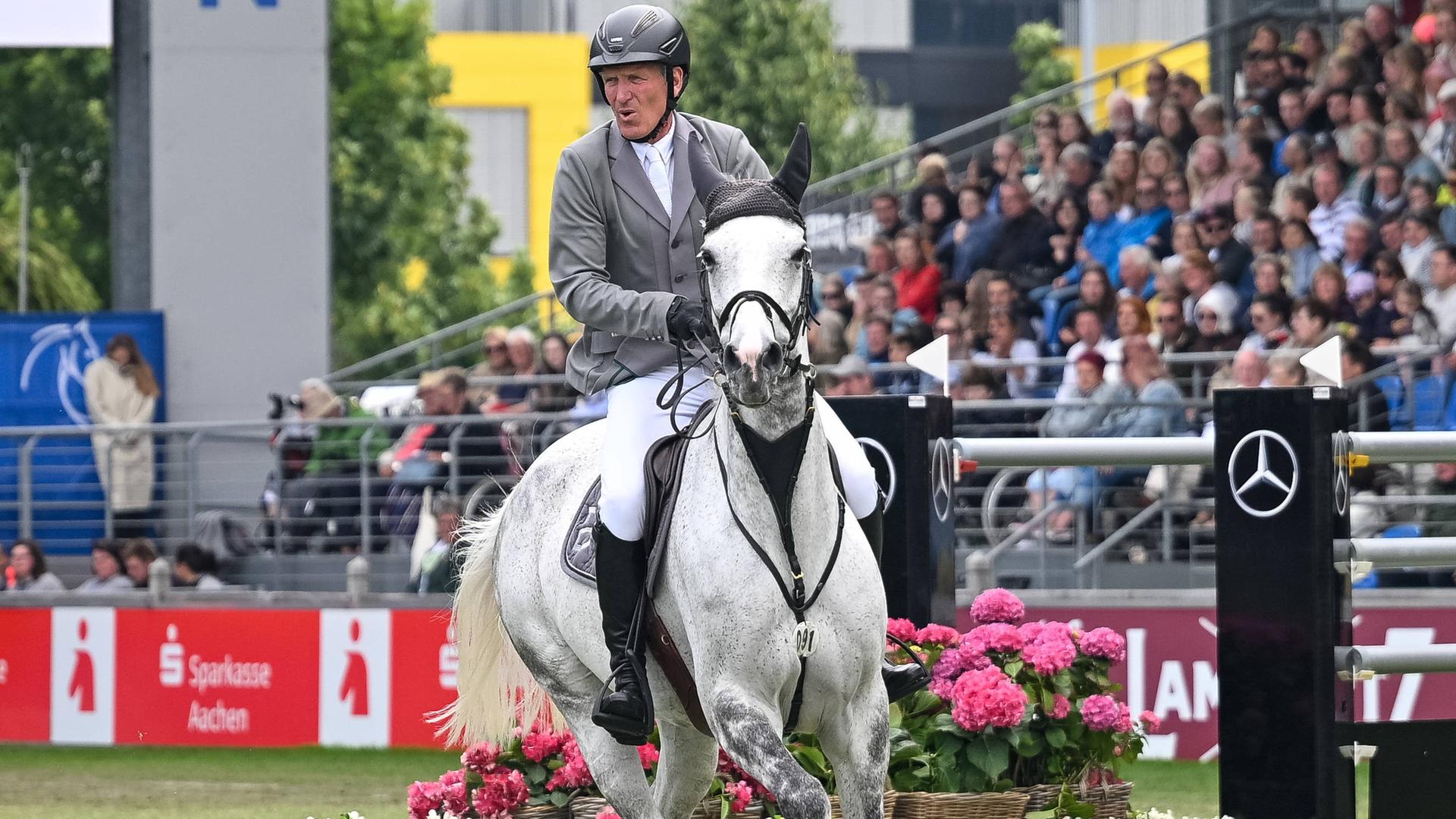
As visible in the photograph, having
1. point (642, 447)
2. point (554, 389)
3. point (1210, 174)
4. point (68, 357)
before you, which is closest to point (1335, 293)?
point (1210, 174)

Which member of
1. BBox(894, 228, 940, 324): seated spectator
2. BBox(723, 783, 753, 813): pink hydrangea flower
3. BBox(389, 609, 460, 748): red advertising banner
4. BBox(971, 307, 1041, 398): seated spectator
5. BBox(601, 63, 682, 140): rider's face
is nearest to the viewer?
BBox(601, 63, 682, 140): rider's face

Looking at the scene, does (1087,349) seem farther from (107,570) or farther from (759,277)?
(759,277)

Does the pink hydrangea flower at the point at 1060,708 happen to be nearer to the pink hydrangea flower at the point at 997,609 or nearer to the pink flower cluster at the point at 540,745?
the pink hydrangea flower at the point at 997,609

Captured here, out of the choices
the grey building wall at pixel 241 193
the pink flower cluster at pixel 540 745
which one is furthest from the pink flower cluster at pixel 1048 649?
the grey building wall at pixel 241 193

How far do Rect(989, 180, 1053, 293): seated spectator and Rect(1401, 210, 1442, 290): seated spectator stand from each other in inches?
115

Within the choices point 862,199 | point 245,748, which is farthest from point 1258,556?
point 862,199

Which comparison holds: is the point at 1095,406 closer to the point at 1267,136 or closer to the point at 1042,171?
the point at 1267,136

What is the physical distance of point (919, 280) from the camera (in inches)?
614

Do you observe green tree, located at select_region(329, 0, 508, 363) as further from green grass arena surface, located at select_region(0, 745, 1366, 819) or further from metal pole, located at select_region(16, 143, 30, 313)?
Result: green grass arena surface, located at select_region(0, 745, 1366, 819)

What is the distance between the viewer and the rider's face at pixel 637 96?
589 centimetres

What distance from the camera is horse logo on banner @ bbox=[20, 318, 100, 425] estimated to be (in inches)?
632

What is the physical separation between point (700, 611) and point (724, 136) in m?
1.54

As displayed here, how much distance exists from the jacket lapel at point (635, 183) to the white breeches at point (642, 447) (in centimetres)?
46

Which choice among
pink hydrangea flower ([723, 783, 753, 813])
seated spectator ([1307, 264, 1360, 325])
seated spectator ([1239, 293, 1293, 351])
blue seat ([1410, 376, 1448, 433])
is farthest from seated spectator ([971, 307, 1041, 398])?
pink hydrangea flower ([723, 783, 753, 813])
